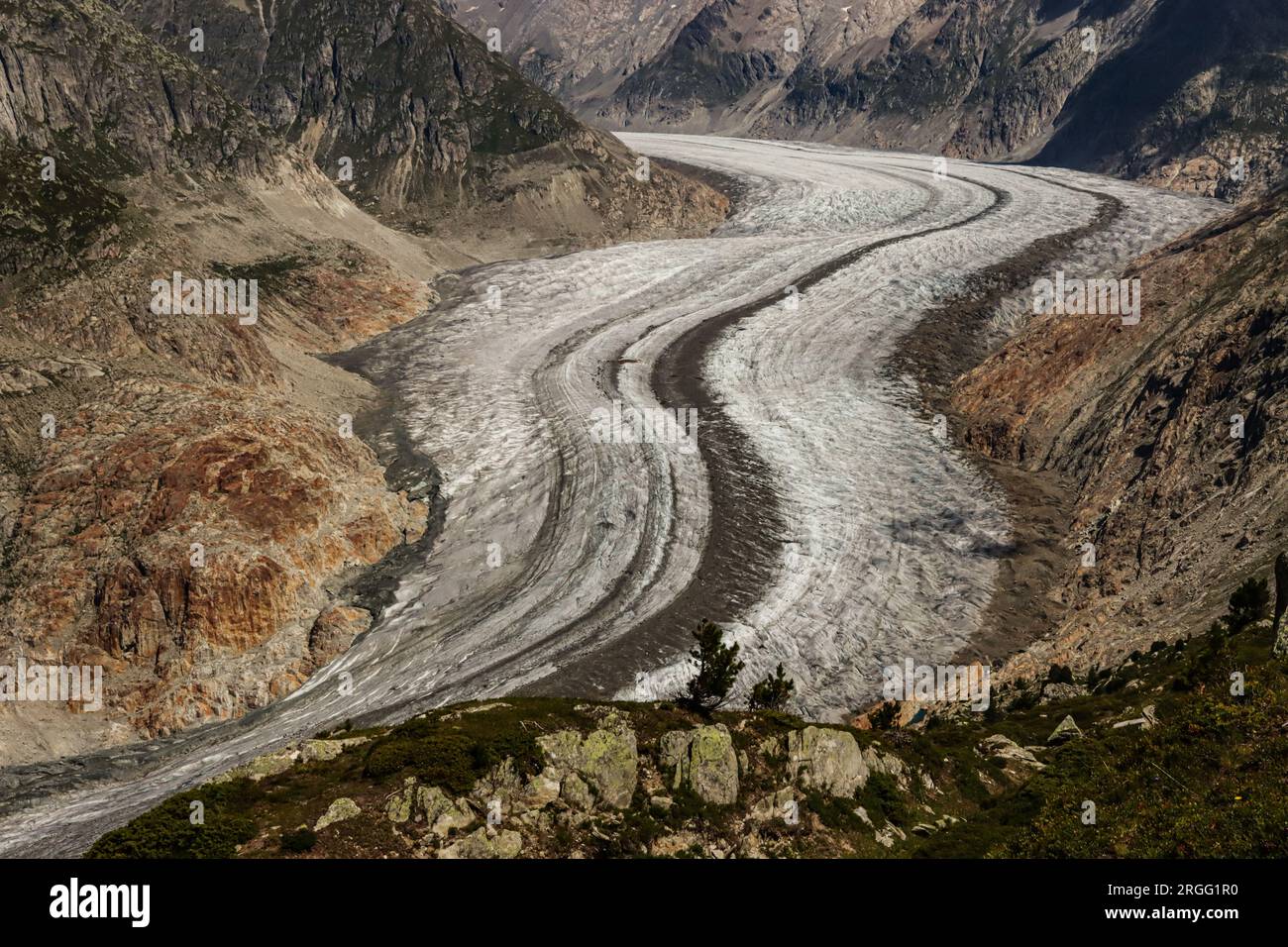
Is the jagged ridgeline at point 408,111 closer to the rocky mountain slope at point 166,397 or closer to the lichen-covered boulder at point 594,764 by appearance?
the rocky mountain slope at point 166,397

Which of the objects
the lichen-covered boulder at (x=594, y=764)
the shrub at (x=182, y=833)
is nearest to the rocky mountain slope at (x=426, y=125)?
the lichen-covered boulder at (x=594, y=764)

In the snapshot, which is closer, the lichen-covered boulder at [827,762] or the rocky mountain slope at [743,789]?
the rocky mountain slope at [743,789]

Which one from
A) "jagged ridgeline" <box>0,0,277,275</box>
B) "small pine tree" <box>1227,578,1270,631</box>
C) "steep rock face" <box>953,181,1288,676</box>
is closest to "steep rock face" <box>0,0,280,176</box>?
"jagged ridgeline" <box>0,0,277,275</box>

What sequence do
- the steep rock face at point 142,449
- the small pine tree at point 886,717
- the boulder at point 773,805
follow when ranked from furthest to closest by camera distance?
the steep rock face at point 142,449 < the small pine tree at point 886,717 < the boulder at point 773,805

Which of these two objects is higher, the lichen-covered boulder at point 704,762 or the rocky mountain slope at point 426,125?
the rocky mountain slope at point 426,125

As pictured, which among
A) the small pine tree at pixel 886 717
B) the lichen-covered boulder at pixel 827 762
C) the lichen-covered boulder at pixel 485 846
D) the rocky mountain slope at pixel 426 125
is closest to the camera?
the lichen-covered boulder at pixel 485 846

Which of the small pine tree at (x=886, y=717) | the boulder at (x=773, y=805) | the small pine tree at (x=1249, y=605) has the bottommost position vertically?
the boulder at (x=773, y=805)

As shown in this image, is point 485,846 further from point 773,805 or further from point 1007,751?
point 1007,751

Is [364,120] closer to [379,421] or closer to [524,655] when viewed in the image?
[379,421]
